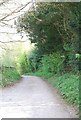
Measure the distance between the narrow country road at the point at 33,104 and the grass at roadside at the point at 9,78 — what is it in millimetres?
437

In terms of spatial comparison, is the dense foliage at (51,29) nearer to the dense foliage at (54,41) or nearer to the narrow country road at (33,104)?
the dense foliage at (54,41)

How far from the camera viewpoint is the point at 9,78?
8.61m

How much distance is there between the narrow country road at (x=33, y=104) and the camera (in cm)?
436

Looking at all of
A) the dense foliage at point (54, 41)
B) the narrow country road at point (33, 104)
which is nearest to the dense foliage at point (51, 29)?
the dense foliage at point (54, 41)

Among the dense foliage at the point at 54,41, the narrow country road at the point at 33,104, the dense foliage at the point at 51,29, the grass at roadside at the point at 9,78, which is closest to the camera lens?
the narrow country road at the point at 33,104

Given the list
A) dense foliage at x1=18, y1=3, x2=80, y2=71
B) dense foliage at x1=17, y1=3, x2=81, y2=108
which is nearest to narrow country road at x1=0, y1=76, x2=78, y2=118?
dense foliage at x1=17, y1=3, x2=81, y2=108

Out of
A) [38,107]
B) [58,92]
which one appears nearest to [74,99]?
[38,107]

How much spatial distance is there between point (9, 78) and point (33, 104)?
347 centimetres

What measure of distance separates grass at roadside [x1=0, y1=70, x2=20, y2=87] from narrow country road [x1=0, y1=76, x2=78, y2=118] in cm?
44

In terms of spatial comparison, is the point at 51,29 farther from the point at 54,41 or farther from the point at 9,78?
the point at 9,78

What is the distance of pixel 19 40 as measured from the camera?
6473mm

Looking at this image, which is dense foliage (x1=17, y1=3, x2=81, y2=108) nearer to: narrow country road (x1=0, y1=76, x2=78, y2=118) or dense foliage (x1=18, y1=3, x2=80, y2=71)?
dense foliage (x1=18, y1=3, x2=80, y2=71)

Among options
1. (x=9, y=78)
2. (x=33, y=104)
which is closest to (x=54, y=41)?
(x=9, y=78)

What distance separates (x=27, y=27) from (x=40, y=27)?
15.0 inches
